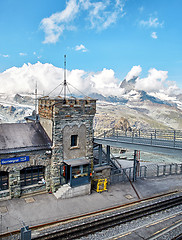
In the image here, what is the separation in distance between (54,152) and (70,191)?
354 centimetres

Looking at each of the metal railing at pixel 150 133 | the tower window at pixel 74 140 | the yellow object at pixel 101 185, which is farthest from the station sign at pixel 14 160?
the metal railing at pixel 150 133

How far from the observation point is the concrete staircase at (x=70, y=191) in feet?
60.2

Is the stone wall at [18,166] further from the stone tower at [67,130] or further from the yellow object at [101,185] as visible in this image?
the yellow object at [101,185]

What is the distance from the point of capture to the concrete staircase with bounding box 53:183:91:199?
1836cm

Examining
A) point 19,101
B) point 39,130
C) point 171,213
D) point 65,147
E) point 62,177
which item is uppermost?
point 19,101

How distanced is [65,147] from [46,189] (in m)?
4.03

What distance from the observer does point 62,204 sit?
17.2 m

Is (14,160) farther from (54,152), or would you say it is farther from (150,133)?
(150,133)

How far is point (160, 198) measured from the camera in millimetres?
19016

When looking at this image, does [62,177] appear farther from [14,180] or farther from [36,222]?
[36,222]

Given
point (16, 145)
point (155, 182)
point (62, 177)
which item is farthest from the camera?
point (155, 182)

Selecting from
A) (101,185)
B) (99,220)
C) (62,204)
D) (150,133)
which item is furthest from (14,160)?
(150,133)

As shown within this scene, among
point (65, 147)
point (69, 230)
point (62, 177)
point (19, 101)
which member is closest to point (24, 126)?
point (65, 147)

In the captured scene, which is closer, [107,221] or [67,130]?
[107,221]
